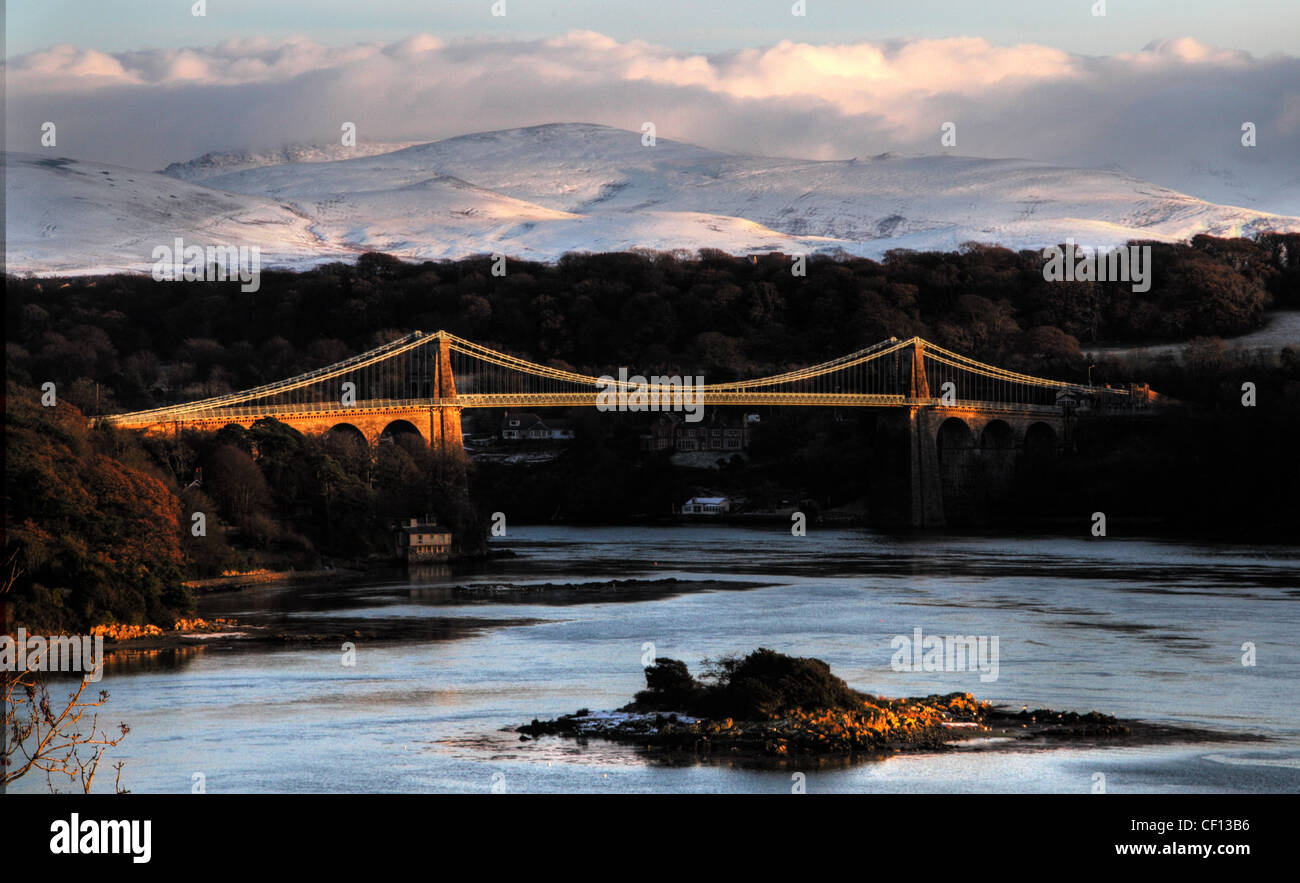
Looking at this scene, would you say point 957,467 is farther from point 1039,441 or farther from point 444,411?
point 444,411

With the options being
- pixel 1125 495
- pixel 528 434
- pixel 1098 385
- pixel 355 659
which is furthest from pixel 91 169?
pixel 355 659

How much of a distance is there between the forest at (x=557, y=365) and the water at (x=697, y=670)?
317 cm

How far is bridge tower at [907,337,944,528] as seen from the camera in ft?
222

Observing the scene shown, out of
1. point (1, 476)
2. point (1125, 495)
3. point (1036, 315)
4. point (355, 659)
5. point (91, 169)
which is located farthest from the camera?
point (91, 169)

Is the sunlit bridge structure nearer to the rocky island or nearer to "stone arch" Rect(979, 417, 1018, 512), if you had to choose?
"stone arch" Rect(979, 417, 1018, 512)

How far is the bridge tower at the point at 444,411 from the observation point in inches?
2254

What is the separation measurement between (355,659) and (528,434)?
57508 mm

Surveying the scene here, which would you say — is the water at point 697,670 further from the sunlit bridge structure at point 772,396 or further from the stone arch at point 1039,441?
the stone arch at point 1039,441

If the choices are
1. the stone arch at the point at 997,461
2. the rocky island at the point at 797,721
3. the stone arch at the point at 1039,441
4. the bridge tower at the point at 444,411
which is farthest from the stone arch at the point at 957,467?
the rocky island at the point at 797,721

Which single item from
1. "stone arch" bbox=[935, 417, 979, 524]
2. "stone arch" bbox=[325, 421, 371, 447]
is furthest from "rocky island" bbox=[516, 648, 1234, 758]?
"stone arch" bbox=[935, 417, 979, 524]

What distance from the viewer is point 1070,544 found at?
5353 cm

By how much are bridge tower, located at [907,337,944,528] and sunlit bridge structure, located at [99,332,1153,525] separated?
4 cm

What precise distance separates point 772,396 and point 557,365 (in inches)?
943
